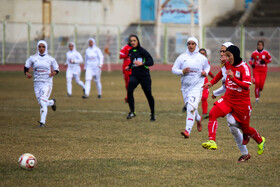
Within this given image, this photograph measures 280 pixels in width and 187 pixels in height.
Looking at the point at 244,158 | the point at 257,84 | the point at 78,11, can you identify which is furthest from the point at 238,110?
the point at 78,11

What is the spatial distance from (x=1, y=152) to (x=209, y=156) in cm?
373

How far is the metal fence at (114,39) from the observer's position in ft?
141

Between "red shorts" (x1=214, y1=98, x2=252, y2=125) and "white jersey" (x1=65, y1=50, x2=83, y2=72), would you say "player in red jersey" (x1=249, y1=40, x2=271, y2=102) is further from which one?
"red shorts" (x1=214, y1=98, x2=252, y2=125)

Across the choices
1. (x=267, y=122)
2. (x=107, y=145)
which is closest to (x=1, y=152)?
(x=107, y=145)

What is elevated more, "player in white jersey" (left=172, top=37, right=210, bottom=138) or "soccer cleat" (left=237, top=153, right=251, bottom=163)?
"player in white jersey" (left=172, top=37, right=210, bottom=138)

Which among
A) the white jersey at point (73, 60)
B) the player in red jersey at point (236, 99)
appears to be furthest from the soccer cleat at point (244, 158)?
the white jersey at point (73, 60)

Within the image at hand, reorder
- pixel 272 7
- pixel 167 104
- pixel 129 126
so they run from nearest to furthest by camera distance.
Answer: pixel 129 126, pixel 167 104, pixel 272 7

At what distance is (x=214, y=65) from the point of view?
4422 centimetres

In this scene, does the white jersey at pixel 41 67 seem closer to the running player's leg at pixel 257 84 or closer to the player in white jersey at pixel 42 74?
the player in white jersey at pixel 42 74

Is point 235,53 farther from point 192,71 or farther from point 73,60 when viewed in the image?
point 73,60

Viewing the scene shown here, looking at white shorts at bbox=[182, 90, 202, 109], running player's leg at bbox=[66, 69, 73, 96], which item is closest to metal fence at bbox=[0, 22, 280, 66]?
running player's leg at bbox=[66, 69, 73, 96]

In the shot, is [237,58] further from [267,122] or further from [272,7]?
[272,7]

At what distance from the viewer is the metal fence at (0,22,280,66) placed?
1693 inches

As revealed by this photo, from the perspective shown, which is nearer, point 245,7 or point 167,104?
point 167,104
